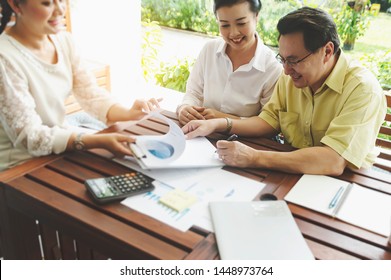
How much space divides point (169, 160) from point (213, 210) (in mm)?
245

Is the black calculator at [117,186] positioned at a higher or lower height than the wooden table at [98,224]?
higher

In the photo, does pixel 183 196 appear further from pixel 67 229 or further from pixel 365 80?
pixel 365 80

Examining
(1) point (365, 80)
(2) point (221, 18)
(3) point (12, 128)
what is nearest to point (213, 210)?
(3) point (12, 128)

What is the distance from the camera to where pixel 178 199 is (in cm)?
94

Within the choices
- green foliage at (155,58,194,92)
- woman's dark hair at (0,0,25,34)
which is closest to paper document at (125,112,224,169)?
A: woman's dark hair at (0,0,25,34)

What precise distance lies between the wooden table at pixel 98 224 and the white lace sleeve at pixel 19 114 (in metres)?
0.09

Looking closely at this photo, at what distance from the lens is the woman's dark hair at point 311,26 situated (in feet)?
3.93

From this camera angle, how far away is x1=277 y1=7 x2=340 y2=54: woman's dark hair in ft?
3.93

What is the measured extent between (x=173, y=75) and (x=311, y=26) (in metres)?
1.55

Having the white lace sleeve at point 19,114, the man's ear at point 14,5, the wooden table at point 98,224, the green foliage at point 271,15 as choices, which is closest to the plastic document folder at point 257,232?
the wooden table at point 98,224

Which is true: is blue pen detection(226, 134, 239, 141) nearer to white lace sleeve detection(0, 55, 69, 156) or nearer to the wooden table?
the wooden table

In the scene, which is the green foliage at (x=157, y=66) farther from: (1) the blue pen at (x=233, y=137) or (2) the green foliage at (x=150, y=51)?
(1) the blue pen at (x=233, y=137)

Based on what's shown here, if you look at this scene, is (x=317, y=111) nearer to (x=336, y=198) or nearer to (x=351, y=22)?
(x=336, y=198)
